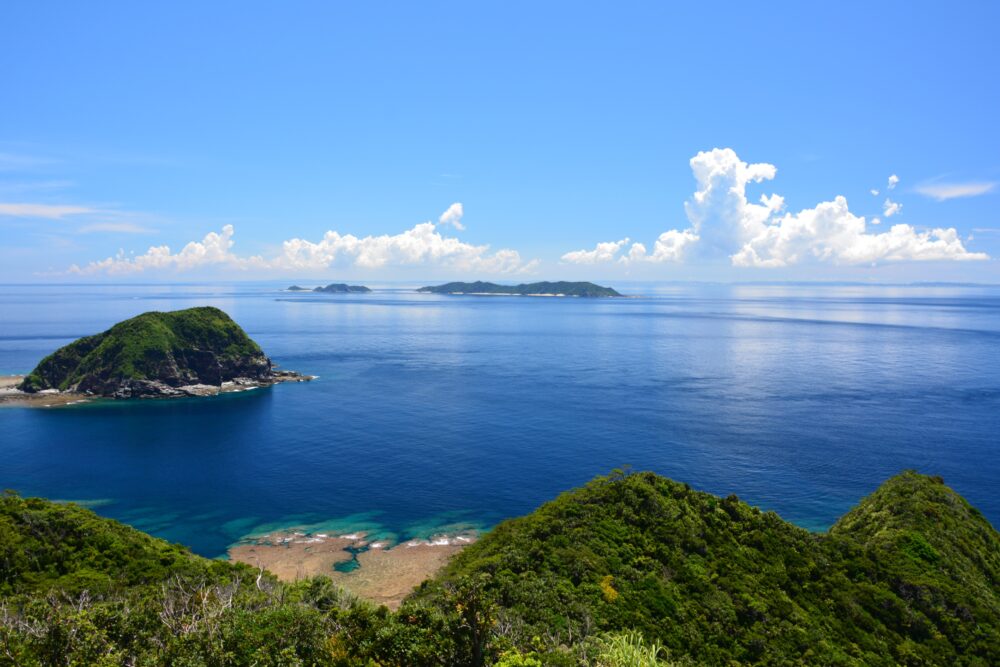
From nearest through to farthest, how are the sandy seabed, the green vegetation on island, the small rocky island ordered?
1. the green vegetation on island
2. the sandy seabed
3. the small rocky island

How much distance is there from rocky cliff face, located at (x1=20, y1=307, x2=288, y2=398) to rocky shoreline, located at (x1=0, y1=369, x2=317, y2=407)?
0.78ft

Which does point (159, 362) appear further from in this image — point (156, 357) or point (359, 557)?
point (359, 557)

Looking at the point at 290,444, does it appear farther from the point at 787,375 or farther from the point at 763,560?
the point at 787,375

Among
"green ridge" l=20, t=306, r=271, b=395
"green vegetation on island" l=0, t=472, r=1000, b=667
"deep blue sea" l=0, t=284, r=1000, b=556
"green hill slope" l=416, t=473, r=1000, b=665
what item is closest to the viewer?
"green vegetation on island" l=0, t=472, r=1000, b=667

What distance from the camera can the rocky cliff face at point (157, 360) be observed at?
138375 mm

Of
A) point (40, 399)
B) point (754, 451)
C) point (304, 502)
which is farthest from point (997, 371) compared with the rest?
point (40, 399)

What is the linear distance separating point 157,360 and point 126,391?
967 cm

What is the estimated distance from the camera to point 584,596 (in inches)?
1591

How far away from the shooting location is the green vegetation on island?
26.6 meters

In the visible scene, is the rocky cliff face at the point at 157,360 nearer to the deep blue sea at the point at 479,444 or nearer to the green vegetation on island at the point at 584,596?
the deep blue sea at the point at 479,444

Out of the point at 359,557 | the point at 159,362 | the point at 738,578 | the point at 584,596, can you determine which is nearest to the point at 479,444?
the point at 359,557

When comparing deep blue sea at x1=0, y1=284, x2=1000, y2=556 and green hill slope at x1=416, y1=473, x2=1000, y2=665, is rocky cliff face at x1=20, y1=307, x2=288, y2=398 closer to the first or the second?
deep blue sea at x1=0, y1=284, x2=1000, y2=556

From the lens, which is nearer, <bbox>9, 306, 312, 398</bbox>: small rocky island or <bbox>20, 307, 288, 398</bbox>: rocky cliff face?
<bbox>9, 306, 312, 398</bbox>: small rocky island

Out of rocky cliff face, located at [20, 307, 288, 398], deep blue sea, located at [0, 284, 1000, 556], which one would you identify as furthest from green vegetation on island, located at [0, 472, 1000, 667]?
rocky cliff face, located at [20, 307, 288, 398]
